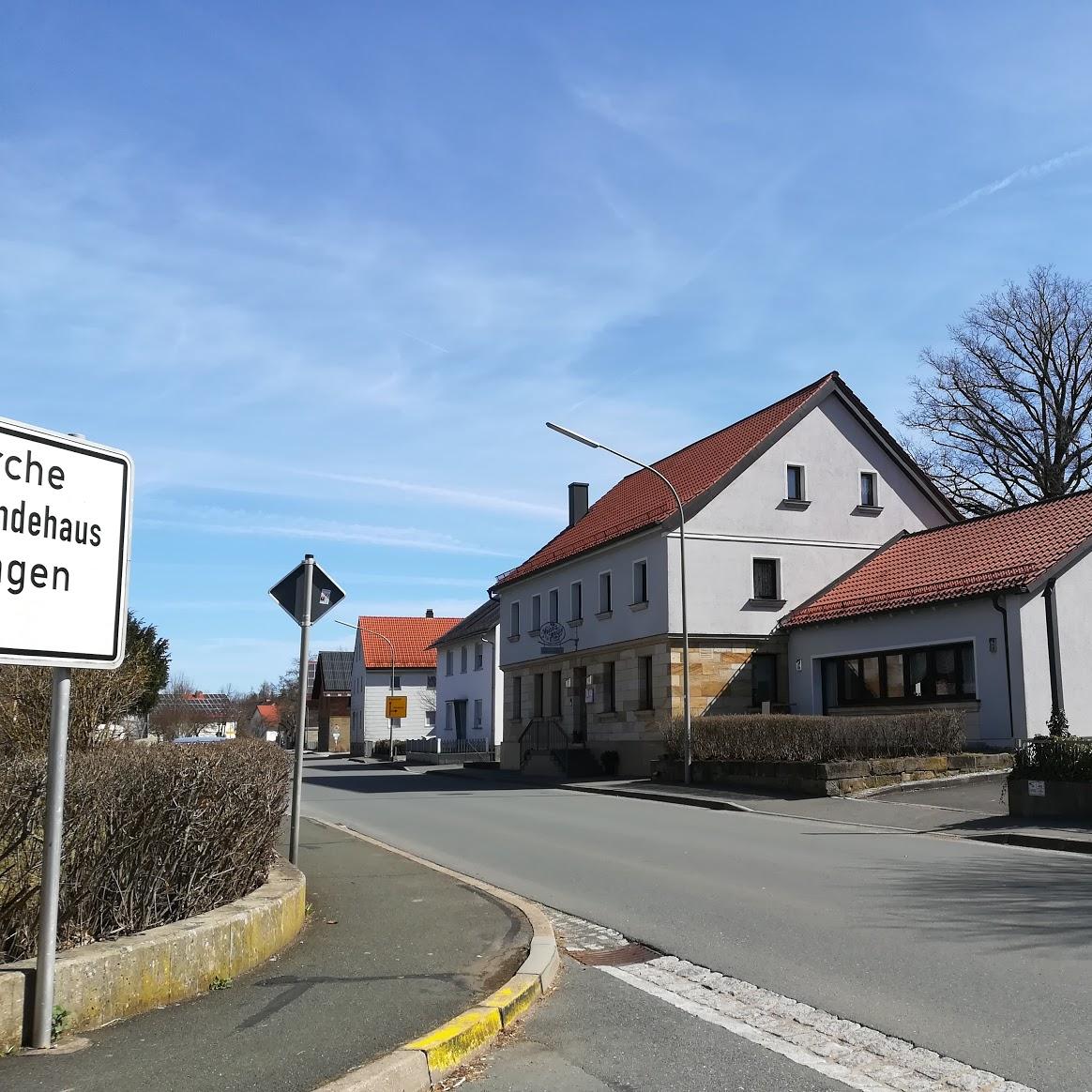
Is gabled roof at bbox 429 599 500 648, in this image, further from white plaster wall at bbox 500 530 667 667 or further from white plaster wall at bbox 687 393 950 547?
white plaster wall at bbox 687 393 950 547

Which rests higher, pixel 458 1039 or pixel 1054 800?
pixel 1054 800

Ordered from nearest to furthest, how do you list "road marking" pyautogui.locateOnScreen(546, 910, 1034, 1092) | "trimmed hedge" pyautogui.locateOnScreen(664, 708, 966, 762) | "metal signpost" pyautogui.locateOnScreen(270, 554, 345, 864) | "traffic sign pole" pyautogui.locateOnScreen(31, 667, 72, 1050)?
1. "traffic sign pole" pyautogui.locateOnScreen(31, 667, 72, 1050)
2. "road marking" pyautogui.locateOnScreen(546, 910, 1034, 1092)
3. "metal signpost" pyautogui.locateOnScreen(270, 554, 345, 864)
4. "trimmed hedge" pyautogui.locateOnScreen(664, 708, 966, 762)

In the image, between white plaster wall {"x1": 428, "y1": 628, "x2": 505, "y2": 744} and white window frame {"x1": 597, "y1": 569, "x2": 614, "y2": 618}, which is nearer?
white window frame {"x1": 597, "y1": 569, "x2": 614, "y2": 618}

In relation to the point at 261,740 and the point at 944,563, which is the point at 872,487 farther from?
the point at 261,740

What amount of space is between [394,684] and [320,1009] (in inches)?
2669

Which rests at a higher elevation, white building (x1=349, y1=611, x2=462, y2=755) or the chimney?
the chimney

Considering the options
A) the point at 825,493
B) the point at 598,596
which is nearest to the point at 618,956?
the point at 825,493

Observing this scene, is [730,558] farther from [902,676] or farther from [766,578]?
[902,676]

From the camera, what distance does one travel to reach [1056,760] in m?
16.0

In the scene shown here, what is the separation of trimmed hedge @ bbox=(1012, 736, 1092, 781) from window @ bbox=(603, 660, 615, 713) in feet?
64.1

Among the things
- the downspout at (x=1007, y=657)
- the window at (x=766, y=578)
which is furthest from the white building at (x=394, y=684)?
the downspout at (x=1007, y=657)

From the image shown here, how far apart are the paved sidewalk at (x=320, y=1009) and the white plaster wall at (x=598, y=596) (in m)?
23.5

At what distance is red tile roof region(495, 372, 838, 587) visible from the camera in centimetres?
3366

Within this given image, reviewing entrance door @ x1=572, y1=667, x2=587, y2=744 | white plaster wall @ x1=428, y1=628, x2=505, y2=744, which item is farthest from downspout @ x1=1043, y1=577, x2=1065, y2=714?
white plaster wall @ x1=428, y1=628, x2=505, y2=744
